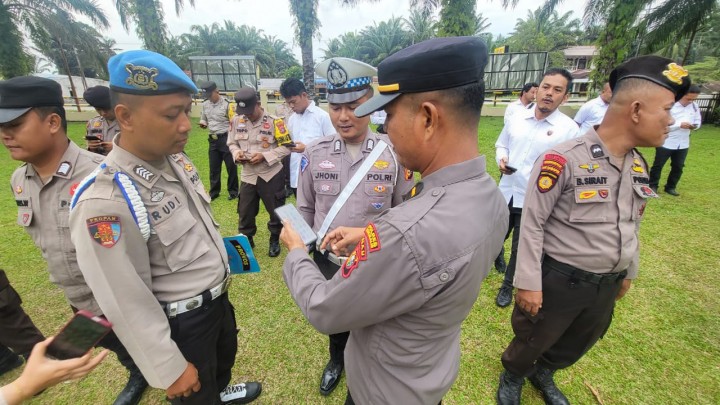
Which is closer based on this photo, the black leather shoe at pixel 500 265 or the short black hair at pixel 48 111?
the short black hair at pixel 48 111

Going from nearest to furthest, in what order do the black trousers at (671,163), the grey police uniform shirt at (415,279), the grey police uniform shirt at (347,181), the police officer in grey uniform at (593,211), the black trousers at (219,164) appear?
1. the grey police uniform shirt at (415,279)
2. the police officer in grey uniform at (593,211)
3. the grey police uniform shirt at (347,181)
4. the black trousers at (671,163)
5. the black trousers at (219,164)

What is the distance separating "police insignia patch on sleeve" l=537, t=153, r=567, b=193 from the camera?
74.3 inches

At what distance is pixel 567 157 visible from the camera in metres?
1.90

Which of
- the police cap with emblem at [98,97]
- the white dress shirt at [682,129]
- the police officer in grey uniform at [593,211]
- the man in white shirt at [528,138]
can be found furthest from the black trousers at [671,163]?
the police cap with emblem at [98,97]

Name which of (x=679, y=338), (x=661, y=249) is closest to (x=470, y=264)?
(x=679, y=338)

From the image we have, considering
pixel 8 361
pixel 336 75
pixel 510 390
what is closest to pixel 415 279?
pixel 336 75

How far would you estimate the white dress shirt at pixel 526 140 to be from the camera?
123 inches

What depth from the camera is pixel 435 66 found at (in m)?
0.95

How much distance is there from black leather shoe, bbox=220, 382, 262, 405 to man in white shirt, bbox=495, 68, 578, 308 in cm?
243

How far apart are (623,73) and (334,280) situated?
1.99 m

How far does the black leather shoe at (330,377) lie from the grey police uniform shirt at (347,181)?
110 centimetres

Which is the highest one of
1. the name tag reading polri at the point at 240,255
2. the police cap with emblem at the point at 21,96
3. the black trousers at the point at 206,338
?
the police cap with emblem at the point at 21,96

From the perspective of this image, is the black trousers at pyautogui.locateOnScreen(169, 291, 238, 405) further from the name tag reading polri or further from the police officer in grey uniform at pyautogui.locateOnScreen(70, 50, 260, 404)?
the name tag reading polri

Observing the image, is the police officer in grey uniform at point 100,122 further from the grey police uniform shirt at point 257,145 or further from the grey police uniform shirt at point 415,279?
the grey police uniform shirt at point 415,279
